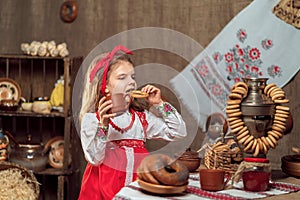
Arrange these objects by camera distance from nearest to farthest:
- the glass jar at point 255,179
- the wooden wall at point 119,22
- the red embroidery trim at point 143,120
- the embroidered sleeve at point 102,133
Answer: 1. the glass jar at point 255,179
2. the embroidered sleeve at point 102,133
3. the red embroidery trim at point 143,120
4. the wooden wall at point 119,22

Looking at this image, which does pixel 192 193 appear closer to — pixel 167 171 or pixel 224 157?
pixel 167 171

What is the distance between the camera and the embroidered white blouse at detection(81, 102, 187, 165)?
2455 mm

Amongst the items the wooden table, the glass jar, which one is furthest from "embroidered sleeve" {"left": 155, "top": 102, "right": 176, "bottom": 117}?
the glass jar

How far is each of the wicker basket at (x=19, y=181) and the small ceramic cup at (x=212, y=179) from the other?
1.81m

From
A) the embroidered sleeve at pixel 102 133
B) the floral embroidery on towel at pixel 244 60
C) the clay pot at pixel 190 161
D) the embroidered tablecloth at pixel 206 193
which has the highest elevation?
the floral embroidery on towel at pixel 244 60

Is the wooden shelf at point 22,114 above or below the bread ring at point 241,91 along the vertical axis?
below

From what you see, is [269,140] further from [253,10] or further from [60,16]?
[60,16]

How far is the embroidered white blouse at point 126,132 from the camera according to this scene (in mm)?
2455

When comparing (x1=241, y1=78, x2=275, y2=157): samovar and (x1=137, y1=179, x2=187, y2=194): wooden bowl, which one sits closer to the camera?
(x1=137, y1=179, x2=187, y2=194): wooden bowl

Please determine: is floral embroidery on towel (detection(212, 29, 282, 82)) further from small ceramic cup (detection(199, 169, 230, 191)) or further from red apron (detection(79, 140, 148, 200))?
small ceramic cup (detection(199, 169, 230, 191))

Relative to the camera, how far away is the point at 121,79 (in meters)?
2.54

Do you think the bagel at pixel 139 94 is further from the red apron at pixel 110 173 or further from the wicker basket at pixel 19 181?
the wicker basket at pixel 19 181

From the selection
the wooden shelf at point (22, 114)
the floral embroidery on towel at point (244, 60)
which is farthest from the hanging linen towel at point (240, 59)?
the wooden shelf at point (22, 114)

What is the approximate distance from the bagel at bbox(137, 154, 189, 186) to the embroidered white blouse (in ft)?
2.15
